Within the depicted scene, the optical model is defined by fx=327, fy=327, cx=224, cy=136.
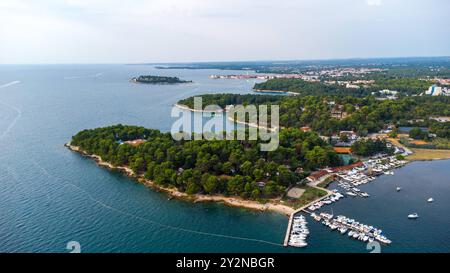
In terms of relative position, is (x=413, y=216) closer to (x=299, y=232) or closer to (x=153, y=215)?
(x=299, y=232)

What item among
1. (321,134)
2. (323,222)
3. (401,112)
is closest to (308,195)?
(323,222)

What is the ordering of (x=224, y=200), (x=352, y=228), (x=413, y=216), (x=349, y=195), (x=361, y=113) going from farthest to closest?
(x=361, y=113) → (x=349, y=195) → (x=224, y=200) → (x=413, y=216) → (x=352, y=228)

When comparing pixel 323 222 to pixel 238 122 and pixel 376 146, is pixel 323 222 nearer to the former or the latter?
pixel 376 146

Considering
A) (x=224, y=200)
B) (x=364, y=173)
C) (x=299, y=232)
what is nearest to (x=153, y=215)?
(x=224, y=200)

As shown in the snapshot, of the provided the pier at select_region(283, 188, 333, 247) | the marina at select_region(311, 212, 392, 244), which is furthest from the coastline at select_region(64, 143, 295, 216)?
the marina at select_region(311, 212, 392, 244)

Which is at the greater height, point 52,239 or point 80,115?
point 80,115

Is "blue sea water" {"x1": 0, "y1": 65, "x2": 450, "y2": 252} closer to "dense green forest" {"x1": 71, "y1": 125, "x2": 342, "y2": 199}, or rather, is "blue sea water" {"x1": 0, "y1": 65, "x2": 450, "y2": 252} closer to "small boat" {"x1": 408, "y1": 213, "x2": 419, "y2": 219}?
"small boat" {"x1": 408, "y1": 213, "x2": 419, "y2": 219}

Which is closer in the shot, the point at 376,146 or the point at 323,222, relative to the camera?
the point at 323,222
